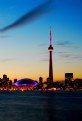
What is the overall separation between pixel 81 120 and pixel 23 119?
1200 cm

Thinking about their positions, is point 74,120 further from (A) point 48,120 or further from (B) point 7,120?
(B) point 7,120

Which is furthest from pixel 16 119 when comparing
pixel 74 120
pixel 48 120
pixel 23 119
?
pixel 74 120

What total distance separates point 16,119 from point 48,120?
259 inches

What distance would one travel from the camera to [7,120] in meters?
65.8

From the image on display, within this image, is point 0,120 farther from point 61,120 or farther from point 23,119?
point 61,120

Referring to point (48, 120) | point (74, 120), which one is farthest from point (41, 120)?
point (74, 120)

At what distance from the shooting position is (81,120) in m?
68.6

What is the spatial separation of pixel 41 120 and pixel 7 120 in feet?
22.8

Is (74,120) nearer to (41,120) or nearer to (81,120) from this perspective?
(81,120)

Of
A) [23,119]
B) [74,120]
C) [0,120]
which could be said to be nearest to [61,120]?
[74,120]

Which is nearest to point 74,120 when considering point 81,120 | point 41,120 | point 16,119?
point 81,120

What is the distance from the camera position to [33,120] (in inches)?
2660

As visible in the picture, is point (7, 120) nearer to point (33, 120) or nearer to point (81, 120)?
point (33, 120)

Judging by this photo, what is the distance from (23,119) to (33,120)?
9.30ft
